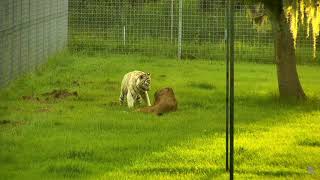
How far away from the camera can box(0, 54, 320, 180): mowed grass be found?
7.24 m

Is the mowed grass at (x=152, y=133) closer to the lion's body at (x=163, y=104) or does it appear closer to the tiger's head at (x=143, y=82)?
the lion's body at (x=163, y=104)

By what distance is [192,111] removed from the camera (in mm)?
10766

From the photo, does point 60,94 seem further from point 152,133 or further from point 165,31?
point 165,31

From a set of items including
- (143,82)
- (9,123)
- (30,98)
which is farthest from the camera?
(30,98)

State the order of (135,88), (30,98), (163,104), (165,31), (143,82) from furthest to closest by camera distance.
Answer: (165,31) < (30,98) < (143,82) < (135,88) < (163,104)

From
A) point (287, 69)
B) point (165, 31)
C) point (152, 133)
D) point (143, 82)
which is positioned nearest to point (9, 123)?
point (152, 133)

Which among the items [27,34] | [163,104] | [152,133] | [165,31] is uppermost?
[165,31]

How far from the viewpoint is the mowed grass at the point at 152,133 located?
724 cm

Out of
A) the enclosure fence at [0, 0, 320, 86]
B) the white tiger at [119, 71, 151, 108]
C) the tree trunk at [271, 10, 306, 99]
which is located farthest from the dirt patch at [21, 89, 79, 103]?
the enclosure fence at [0, 0, 320, 86]

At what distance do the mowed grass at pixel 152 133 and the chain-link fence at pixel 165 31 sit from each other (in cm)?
401

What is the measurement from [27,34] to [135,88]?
4.13 m

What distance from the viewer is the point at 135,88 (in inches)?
434

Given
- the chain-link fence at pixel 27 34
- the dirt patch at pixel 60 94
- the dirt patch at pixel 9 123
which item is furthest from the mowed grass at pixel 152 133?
the chain-link fence at pixel 27 34

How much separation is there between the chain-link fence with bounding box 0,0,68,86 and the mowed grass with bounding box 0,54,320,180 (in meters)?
0.41
